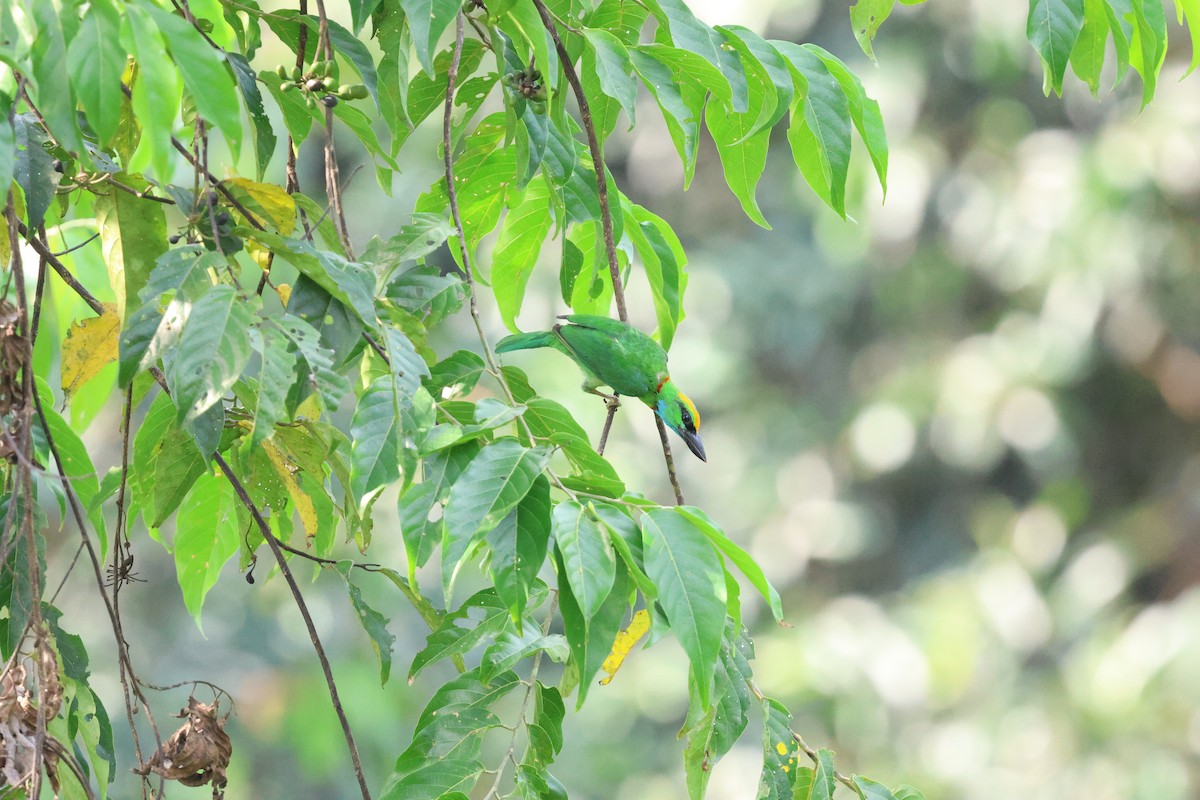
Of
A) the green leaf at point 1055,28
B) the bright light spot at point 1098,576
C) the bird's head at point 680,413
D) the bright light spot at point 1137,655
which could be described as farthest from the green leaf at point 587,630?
the bright light spot at point 1098,576

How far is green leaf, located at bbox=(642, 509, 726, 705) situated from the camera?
894 millimetres

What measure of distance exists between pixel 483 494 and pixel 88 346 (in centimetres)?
57

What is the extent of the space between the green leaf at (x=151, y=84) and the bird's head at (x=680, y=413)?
145 cm

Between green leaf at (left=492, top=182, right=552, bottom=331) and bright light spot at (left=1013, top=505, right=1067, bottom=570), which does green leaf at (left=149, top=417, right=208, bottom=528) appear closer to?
green leaf at (left=492, top=182, right=552, bottom=331)

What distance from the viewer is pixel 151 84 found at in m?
0.79

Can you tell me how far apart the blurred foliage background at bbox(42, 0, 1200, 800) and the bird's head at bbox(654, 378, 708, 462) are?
100 inches

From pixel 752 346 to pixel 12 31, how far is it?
5.89 metres

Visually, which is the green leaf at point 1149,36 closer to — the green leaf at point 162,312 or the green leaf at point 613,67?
the green leaf at point 613,67

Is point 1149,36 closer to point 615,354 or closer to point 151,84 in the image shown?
point 615,354

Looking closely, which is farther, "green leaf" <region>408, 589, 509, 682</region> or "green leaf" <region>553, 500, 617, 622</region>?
"green leaf" <region>408, 589, 509, 682</region>

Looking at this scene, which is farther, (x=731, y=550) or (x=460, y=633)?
(x=460, y=633)

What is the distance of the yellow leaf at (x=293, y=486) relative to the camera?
4.09ft

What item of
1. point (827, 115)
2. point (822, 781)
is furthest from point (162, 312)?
point (822, 781)

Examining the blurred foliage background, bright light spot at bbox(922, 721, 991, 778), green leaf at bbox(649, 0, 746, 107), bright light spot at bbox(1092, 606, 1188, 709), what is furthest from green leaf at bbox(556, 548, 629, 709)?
bright light spot at bbox(922, 721, 991, 778)
